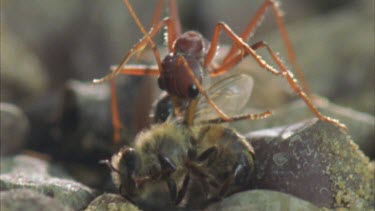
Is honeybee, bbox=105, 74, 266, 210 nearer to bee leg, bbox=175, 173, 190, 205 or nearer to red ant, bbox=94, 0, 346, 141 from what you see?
bee leg, bbox=175, 173, 190, 205

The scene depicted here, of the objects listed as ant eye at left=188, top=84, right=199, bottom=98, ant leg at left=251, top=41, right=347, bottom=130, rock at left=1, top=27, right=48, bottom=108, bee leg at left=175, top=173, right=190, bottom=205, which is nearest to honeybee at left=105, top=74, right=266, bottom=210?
bee leg at left=175, top=173, right=190, bottom=205

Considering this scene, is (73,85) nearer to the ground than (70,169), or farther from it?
farther from it

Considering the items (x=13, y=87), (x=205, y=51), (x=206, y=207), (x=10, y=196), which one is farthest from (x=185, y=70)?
(x=13, y=87)

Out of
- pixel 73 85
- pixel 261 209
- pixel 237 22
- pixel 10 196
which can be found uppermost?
pixel 10 196

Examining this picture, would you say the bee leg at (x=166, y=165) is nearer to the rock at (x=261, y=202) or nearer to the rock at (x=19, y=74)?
the rock at (x=261, y=202)

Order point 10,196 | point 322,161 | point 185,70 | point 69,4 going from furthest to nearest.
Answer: point 69,4
point 185,70
point 322,161
point 10,196

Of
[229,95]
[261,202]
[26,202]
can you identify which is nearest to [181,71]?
[229,95]

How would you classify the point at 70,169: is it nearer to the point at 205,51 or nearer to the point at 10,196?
the point at 205,51
